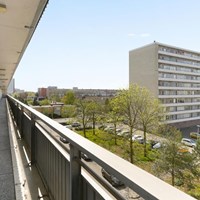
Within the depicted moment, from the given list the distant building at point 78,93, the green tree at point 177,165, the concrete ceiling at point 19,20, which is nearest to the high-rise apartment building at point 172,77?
the green tree at point 177,165

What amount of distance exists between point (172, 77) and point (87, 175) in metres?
31.0

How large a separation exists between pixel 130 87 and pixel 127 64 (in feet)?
51.4

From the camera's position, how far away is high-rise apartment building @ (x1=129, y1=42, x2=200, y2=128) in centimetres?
2808

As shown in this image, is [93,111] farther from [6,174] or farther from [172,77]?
[6,174]

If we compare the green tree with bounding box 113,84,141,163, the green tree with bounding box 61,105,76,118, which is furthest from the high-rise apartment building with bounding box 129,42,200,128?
the green tree with bounding box 61,105,76,118

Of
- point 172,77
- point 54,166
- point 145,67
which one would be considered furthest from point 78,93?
point 54,166

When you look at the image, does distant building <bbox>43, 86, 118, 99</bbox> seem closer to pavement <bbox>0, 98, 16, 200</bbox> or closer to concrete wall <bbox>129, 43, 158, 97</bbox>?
concrete wall <bbox>129, 43, 158, 97</bbox>

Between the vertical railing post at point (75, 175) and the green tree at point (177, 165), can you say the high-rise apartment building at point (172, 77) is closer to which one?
the green tree at point (177, 165)

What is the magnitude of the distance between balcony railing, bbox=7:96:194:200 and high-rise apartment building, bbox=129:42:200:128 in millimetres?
26514

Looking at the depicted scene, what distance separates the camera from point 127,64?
3312 cm

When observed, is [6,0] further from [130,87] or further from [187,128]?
[187,128]

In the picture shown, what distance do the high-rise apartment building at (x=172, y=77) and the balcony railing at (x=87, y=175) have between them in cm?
2651

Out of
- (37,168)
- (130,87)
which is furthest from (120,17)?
(37,168)

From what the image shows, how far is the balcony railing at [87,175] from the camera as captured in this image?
0.52 meters
